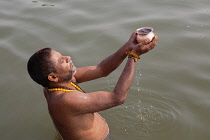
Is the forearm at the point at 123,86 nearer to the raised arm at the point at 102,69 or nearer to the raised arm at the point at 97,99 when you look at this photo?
the raised arm at the point at 97,99

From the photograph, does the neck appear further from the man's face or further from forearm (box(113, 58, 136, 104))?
forearm (box(113, 58, 136, 104))

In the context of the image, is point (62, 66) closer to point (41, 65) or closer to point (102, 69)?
point (41, 65)

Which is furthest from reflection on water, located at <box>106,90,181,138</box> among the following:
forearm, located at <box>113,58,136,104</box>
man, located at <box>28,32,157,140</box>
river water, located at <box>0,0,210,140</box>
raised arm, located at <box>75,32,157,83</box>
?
forearm, located at <box>113,58,136,104</box>

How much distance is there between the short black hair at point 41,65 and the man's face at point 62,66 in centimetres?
4

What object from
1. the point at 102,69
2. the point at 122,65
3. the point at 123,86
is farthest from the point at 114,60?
the point at 122,65

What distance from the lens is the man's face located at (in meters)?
2.97

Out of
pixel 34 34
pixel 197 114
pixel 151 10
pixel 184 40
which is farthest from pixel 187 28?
pixel 34 34

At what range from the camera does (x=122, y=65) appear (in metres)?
5.29

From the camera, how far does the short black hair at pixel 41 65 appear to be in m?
2.89

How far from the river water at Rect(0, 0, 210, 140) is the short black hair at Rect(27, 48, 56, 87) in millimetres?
1470

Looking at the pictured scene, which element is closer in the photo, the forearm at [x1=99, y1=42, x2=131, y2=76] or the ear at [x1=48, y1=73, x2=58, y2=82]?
the ear at [x1=48, y1=73, x2=58, y2=82]

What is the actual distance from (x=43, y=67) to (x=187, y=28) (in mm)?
3860

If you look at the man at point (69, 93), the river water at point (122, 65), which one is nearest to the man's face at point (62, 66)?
the man at point (69, 93)

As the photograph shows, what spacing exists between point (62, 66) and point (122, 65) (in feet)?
7.84
